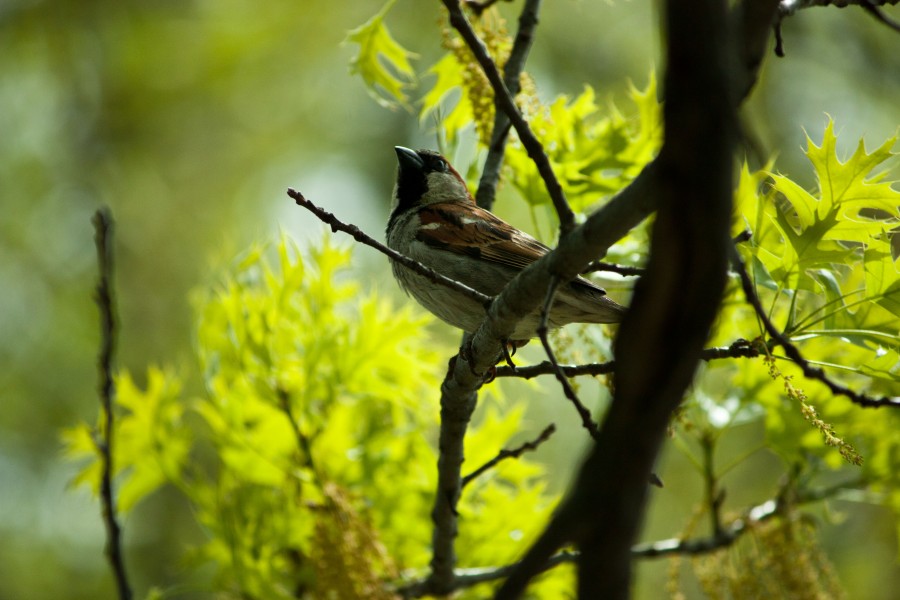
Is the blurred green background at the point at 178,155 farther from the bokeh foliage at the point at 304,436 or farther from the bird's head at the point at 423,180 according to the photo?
the bokeh foliage at the point at 304,436

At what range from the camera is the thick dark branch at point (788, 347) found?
1.70 meters

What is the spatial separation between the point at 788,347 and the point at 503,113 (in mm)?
1983

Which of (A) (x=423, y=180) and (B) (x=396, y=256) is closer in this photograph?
(B) (x=396, y=256)

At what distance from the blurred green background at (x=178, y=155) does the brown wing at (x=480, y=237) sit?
343 cm

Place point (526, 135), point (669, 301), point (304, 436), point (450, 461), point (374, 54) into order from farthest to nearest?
point (374, 54) < point (304, 436) < point (450, 461) < point (526, 135) < point (669, 301)

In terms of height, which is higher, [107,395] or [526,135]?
[526,135]

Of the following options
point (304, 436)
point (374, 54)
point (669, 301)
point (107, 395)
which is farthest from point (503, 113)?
point (669, 301)

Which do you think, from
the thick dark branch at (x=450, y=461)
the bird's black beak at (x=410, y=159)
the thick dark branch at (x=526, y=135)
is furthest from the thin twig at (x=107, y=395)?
the bird's black beak at (x=410, y=159)

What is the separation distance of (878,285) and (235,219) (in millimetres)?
6654

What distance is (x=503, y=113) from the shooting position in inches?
143

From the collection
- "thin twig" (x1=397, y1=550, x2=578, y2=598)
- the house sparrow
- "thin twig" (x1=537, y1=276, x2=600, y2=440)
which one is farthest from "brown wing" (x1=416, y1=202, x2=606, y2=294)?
"thin twig" (x1=537, y1=276, x2=600, y2=440)

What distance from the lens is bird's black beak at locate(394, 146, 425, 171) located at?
4746 millimetres

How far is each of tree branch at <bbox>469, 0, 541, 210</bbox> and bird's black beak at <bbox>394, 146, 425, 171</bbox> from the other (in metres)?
1.03

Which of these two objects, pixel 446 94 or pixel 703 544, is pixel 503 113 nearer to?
pixel 446 94
